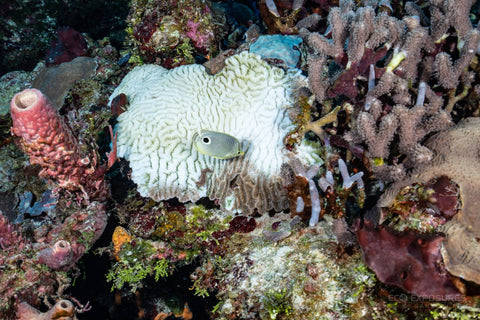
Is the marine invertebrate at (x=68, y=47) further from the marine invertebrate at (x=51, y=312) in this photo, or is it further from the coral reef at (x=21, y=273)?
the marine invertebrate at (x=51, y=312)

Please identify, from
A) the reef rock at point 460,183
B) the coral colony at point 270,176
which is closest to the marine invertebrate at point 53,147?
the coral colony at point 270,176

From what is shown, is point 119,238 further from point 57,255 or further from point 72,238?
point 57,255

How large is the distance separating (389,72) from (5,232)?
347cm

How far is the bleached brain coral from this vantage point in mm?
3186

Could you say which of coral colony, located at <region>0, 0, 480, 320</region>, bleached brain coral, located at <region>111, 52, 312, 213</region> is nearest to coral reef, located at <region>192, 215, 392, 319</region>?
coral colony, located at <region>0, 0, 480, 320</region>

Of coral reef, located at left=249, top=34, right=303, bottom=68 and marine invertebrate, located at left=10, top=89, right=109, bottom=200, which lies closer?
marine invertebrate, located at left=10, top=89, right=109, bottom=200

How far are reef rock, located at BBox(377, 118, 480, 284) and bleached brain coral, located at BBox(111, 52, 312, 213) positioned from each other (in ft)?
4.36

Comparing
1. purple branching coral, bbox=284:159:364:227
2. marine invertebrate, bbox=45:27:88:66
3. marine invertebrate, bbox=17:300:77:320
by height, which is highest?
marine invertebrate, bbox=45:27:88:66

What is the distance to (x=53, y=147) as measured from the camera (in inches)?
99.6

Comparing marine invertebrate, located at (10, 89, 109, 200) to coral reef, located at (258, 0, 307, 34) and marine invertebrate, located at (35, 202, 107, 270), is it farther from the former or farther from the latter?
coral reef, located at (258, 0, 307, 34)

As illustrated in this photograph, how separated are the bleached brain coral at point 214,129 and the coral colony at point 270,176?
16mm

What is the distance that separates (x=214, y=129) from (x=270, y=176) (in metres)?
0.86

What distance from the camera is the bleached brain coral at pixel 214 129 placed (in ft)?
10.5

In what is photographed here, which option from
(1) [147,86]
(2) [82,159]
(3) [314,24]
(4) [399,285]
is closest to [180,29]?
(1) [147,86]
